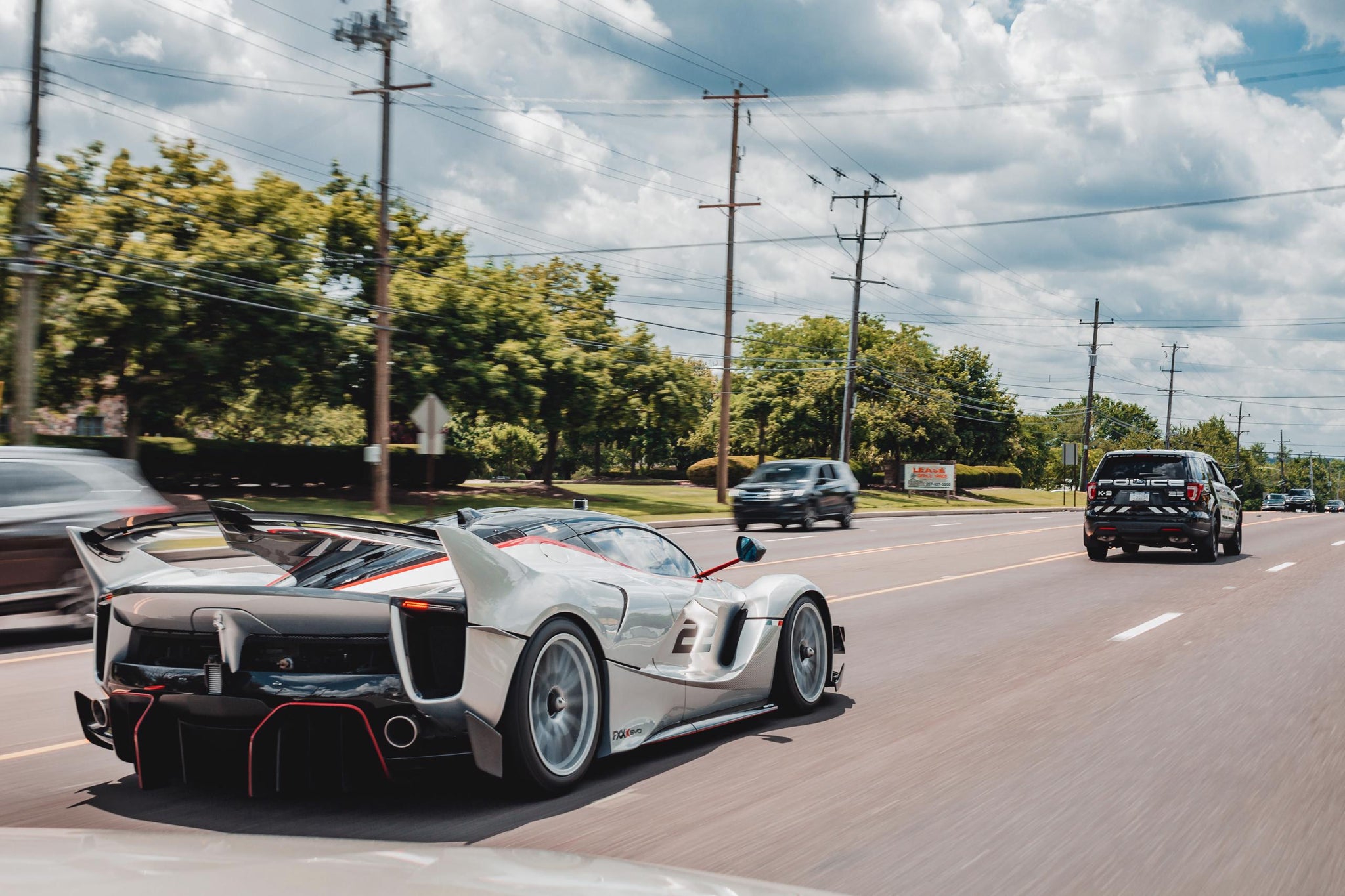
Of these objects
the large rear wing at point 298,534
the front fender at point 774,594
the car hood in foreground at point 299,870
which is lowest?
the car hood in foreground at point 299,870

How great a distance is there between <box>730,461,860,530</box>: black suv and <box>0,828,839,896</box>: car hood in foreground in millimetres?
26651

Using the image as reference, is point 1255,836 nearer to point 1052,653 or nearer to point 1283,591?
point 1052,653

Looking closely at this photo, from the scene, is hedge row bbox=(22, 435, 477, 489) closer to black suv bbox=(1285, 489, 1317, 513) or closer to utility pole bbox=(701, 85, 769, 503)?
utility pole bbox=(701, 85, 769, 503)

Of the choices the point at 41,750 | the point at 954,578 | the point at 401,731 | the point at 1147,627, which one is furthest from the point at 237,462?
the point at 401,731

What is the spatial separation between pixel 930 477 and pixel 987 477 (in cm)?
2570

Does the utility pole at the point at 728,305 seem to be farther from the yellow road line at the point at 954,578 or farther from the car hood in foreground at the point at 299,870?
the car hood in foreground at the point at 299,870

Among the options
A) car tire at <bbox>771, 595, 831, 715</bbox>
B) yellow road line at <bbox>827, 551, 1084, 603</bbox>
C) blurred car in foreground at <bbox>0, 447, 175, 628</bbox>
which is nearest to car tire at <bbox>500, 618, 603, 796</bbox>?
car tire at <bbox>771, 595, 831, 715</bbox>

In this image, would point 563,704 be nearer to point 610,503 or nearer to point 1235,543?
point 1235,543

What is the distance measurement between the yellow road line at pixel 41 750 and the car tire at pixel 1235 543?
20.1m

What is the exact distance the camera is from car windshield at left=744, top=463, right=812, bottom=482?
101 feet

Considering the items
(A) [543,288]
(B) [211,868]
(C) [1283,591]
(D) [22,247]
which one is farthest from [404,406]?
(B) [211,868]

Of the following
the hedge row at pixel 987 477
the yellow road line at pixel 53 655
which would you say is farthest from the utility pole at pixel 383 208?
the hedge row at pixel 987 477

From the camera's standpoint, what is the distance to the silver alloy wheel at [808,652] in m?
7.12

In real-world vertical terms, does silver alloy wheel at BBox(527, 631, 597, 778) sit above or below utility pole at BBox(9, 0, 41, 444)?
below
